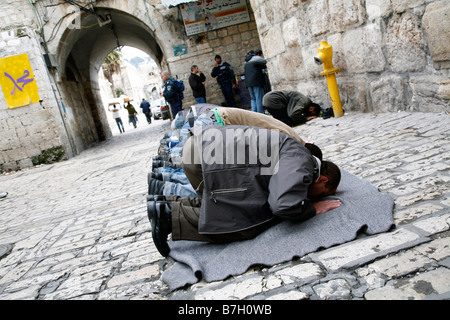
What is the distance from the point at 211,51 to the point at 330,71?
308 inches

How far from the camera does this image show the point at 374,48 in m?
5.18

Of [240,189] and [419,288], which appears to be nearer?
[419,288]

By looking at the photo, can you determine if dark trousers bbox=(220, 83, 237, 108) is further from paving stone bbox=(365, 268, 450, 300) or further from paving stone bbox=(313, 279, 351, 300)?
paving stone bbox=(365, 268, 450, 300)

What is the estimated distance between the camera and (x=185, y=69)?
13141 mm

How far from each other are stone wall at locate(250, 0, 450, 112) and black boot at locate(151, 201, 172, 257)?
3.50m

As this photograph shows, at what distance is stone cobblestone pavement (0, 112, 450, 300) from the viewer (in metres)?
1.77

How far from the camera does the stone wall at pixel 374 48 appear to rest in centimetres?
417

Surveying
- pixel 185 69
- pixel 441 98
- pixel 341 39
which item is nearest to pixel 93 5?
pixel 185 69

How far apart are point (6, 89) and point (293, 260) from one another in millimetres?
11970

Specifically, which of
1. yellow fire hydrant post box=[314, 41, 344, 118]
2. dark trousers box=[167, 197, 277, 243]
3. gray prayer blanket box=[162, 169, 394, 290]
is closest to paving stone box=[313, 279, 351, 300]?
gray prayer blanket box=[162, 169, 394, 290]

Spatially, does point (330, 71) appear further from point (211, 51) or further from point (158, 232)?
point (211, 51)

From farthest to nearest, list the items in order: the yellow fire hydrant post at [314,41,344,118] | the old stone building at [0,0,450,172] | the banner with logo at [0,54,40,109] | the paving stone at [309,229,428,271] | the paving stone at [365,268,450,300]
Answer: the banner with logo at [0,54,40,109] < the yellow fire hydrant post at [314,41,344,118] < the old stone building at [0,0,450,172] < the paving stone at [309,229,428,271] < the paving stone at [365,268,450,300]

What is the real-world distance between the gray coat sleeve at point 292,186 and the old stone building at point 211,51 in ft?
9.05

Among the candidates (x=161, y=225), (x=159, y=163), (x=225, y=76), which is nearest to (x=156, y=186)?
(x=161, y=225)
